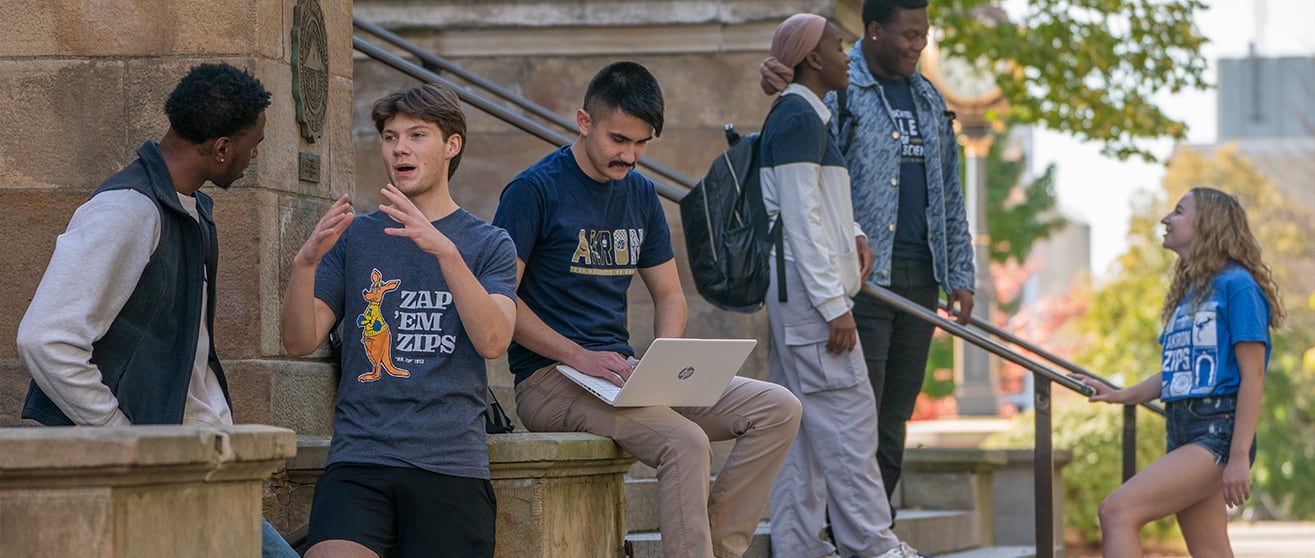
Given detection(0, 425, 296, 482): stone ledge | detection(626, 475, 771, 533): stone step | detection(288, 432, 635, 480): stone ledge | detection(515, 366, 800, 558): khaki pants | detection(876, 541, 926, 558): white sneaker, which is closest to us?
detection(0, 425, 296, 482): stone ledge

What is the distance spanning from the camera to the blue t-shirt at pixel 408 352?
418cm

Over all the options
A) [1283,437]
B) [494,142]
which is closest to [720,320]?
[494,142]

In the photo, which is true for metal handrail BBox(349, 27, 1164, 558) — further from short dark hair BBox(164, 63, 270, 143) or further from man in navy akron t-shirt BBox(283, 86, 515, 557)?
short dark hair BBox(164, 63, 270, 143)

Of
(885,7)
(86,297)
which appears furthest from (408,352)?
(885,7)

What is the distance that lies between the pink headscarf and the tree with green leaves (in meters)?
6.44

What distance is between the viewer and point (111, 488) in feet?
10.8

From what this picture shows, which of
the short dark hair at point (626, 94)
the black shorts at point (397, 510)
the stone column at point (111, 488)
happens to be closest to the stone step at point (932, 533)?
the short dark hair at point (626, 94)

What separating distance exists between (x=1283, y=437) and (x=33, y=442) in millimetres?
21982

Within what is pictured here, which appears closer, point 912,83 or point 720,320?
point 912,83

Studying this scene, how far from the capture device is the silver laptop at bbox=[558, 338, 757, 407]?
15.3 feet

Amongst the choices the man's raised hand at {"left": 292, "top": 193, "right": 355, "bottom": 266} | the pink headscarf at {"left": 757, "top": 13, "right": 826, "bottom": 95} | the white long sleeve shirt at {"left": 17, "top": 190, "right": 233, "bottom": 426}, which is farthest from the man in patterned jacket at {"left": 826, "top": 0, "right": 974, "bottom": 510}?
the white long sleeve shirt at {"left": 17, "top": 190, "right": 233, "bottom": 426}

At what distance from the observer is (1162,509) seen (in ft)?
20.1

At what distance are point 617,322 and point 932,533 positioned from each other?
10.8ft

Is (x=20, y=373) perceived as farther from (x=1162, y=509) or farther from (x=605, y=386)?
(x=1162, y=509)
